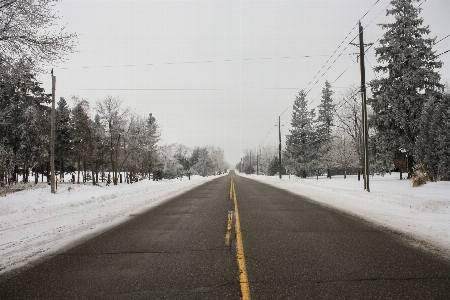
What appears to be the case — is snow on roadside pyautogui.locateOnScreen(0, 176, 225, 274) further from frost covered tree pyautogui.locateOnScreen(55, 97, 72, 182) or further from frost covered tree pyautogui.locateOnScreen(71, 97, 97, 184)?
frost covered tree pyautogui.locateOnScreen(55, 97, 72, 182)

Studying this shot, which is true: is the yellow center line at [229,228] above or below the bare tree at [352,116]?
below

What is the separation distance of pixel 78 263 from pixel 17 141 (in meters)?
34.7

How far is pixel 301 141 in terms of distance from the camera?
4925cm

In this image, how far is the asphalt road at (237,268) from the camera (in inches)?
142

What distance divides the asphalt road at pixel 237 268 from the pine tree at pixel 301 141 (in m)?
42.5

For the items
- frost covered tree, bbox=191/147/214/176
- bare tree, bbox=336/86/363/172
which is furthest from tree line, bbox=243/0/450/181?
frost covered tree, bbox=191/147/214/176

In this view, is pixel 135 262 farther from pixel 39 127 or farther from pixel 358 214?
pixel 39 127

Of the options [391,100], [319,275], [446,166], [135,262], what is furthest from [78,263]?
[391,100]

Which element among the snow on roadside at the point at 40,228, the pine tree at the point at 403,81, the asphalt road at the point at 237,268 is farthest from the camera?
the pine tree at the point at 403,81

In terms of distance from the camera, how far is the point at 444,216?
29.8 ft

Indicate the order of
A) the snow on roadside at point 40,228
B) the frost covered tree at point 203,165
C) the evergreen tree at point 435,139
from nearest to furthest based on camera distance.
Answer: the snow on roadside at point 40,228 < the evergreen tree at point 435,139 < the frost covered tree at point 203,165

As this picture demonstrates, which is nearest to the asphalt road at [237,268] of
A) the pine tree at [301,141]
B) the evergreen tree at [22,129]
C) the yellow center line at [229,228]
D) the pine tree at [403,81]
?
the yellow center line at [229,228]

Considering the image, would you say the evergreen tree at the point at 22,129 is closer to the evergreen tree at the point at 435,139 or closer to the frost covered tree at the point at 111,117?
the frost covered tree at the point at 111,117

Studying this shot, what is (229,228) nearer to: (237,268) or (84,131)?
(237,268)
